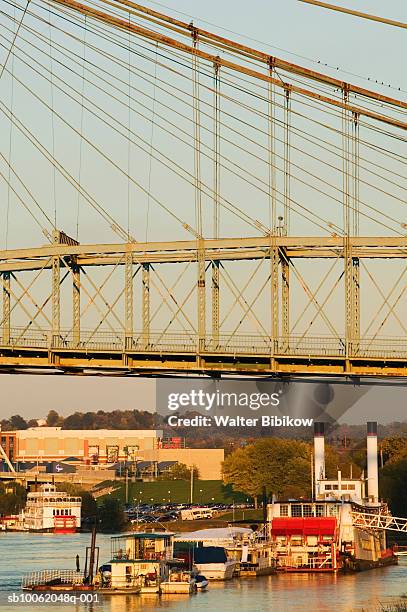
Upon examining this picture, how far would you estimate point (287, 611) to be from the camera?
90.8m

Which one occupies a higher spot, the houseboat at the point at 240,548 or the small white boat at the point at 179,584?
the houseboat at the point at 240,548

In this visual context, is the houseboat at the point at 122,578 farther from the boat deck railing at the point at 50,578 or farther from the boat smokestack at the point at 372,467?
the boat smokestack at the point at 372,467

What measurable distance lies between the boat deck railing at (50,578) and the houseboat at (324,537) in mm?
19541

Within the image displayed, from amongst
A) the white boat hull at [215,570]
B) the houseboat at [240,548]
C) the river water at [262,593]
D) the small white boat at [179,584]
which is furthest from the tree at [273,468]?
the small white boat at [179,584]

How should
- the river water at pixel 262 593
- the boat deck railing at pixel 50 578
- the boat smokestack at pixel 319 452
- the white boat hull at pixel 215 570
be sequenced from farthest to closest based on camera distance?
1. the boat smokestack at pixel 319 452
2. the white boat hull at pixel 215 570
3. the boat deck railing at pixel 50 578
4. the river water at pixel 262 593

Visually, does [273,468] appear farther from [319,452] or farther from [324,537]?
[324,537]

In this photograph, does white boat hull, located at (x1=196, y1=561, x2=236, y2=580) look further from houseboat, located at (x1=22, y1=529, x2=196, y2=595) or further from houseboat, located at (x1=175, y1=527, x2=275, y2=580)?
houseboat, located at (x1=22, y1=529, x2=196, y2=595)

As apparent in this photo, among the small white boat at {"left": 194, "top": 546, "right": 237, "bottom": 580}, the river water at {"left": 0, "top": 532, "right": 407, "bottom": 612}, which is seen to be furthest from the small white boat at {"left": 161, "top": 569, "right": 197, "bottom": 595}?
the small white boat at {"left": 194, "top": 546, "right": 237, "bottom": 580}

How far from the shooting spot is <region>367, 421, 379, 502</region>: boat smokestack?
15688 centimetres

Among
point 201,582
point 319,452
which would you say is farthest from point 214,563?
point 319,452

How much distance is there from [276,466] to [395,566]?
55.8m

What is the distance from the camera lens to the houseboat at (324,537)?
4897 inches

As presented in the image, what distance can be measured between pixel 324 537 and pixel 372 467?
33825 millimetres

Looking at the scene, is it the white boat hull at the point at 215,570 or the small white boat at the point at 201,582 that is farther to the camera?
the white boat hull at the point at 215,570
